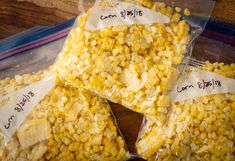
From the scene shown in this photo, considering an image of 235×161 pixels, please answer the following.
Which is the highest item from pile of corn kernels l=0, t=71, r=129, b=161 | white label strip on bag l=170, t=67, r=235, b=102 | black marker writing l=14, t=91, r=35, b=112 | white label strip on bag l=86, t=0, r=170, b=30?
white label strip on bag l=86, t=0, r=170, b=30

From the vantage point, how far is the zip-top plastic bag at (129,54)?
97 centimetres

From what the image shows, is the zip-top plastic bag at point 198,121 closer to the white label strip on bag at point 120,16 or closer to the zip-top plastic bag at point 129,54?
the zip-top plastic bag at point 129,54

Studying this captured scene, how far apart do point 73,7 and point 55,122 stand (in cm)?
33

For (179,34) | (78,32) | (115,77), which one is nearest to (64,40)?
(78,32)

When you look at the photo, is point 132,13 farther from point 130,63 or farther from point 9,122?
point 9,122

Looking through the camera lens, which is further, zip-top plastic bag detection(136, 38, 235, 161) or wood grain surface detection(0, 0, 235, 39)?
wood grain surface detection(0, 0, 235, 39)

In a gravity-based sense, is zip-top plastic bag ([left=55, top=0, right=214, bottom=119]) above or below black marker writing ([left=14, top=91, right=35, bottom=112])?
above

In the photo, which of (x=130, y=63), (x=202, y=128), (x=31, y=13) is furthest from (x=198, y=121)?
(x=31, y=13)

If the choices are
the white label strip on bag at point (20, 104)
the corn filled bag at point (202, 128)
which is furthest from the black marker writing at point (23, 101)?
the corn filled bag at point (202, 128)

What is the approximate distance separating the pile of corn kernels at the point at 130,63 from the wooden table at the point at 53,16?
0.23 feet

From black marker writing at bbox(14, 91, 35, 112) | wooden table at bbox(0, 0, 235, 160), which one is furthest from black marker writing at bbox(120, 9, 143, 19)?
black marker writing at bbox(14, 91, 35, 112)

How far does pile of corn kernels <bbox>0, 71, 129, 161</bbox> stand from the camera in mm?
980

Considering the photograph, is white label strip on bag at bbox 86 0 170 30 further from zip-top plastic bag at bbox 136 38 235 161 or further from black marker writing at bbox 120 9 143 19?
zip-top plastic bag at bbox 136 38 235 161

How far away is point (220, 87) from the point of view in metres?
0.96
